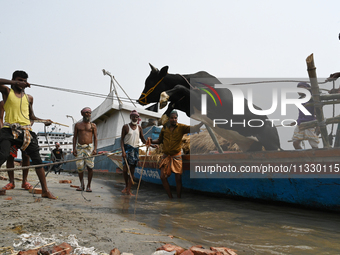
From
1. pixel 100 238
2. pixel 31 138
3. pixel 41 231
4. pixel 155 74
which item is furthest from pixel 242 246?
pixel 155 74

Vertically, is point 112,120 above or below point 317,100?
above

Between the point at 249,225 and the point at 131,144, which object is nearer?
the point at 249,225

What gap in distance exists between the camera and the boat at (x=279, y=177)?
3340mm

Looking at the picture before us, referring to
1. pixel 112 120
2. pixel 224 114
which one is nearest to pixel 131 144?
pixel 224 114

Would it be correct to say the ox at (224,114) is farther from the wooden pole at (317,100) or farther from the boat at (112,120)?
the boat at (112,120)

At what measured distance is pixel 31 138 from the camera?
3.98 m

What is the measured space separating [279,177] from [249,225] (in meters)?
1.20

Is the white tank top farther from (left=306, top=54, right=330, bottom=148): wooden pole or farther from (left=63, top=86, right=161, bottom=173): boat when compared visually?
(left=63, top=86, right=161, bottom=173): boat

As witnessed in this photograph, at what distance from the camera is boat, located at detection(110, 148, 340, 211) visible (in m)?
3.34

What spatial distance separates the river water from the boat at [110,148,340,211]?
0.58 feet

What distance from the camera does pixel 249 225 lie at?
2.90 meters

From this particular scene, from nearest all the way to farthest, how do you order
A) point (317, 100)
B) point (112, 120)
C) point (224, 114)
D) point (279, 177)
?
point (317, 100), point (279, 177), point (224, 114), point (112, 120)

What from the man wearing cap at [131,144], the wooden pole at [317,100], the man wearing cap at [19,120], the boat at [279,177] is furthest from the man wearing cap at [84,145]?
the wooden pole at [317,100]

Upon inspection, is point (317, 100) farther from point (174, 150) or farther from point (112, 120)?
point (112, 120)
